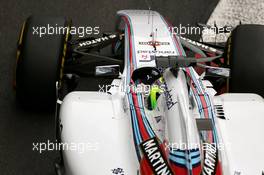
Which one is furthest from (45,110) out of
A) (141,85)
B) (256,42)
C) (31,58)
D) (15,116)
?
(256,42)

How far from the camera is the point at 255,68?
2930 mm

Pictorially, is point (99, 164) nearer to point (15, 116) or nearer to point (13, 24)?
point (15, 116)

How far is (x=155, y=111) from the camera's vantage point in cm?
229

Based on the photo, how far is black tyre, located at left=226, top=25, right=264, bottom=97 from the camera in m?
2.94

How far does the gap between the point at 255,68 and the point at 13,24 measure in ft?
7.41

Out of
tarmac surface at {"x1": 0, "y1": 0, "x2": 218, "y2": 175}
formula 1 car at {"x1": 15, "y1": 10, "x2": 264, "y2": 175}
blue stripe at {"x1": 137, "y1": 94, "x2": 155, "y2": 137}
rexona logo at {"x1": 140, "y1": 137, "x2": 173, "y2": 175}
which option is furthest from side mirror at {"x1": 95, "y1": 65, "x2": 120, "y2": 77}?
tarmac surface at {"x1": 0, "y1": 0, "x2": 218, "y2": 175}

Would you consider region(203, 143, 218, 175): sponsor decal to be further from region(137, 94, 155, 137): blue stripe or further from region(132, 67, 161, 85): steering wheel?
region(132, 67, 161, 85): steering wheel

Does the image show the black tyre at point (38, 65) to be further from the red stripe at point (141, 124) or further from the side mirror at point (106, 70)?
the red stripe at point (141, 124)

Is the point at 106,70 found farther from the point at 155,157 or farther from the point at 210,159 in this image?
the point at 210,159

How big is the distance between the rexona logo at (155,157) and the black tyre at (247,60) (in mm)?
1096

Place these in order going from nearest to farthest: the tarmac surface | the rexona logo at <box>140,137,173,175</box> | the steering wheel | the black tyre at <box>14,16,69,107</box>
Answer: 1. the rexona logo at <box>140,137,173,175</box>
2. the steering wheel
3. the black tyre at <box>14,16,69,107</box>
4. the tarmac surface

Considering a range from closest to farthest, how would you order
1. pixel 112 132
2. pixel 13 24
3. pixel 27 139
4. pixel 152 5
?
pixel 112 132
pixel 27 139
pixel 13 24
pixel 152 5

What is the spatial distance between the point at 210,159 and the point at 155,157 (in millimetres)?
252

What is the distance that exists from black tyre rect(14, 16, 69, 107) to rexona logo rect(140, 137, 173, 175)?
1.10 meters
